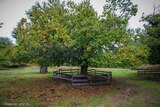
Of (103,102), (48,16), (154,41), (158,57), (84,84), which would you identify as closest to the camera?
(103,102)

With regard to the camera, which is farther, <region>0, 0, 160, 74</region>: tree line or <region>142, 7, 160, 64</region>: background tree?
<region>142, 7, 160, 64</region>: background tree

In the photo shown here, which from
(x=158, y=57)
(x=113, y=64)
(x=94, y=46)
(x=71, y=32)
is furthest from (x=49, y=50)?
(x=158, y=57)

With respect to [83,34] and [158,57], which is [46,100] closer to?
[83,34]

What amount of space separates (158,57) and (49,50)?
16.3 m

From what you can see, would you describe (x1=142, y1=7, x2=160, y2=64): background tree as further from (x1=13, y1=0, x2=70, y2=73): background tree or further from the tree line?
(x1=13, y1=0, x2=70, y2=73): background tree

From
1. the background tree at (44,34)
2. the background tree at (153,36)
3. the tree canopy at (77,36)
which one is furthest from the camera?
the background tree at (153,36)

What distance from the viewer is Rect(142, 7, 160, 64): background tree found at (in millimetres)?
23938

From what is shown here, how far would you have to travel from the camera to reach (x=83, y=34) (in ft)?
58.4

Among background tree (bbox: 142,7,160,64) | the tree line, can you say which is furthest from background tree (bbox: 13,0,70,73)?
background tree (bbox: 142,7,160,64)

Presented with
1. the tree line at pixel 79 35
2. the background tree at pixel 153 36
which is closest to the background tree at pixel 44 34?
the tree line at pixel 79 35

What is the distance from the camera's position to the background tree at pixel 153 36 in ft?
78.5

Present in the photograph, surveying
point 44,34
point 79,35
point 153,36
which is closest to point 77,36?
point 79,35

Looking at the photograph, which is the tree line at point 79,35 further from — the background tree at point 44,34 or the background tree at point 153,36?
the background tree at point 153,36

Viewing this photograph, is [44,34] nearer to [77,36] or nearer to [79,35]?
[77,36]
